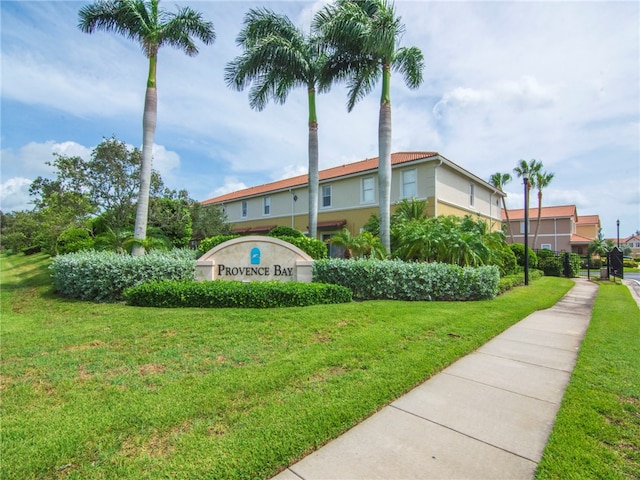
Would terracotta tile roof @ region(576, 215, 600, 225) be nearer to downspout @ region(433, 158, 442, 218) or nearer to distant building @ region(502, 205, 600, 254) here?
distant building @ region(502, 205, 600, 254)

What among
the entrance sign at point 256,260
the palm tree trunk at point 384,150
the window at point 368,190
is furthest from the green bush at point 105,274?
the window at point 368,190

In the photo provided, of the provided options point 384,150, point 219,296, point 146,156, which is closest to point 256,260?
point 219,296

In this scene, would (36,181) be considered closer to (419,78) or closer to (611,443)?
(419,78)

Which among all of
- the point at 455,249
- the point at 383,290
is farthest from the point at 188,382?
the point at 455,249

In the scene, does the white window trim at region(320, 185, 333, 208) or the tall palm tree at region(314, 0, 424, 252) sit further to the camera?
the white window trim at region(320, 185, 333, 208)

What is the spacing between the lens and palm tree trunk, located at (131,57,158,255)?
12211mm

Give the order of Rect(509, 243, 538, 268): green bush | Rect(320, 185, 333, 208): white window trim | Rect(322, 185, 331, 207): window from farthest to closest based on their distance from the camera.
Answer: Rect(322, 185, 331, 207): window < Rect(320, 185, 333, 208): white window trim < Rect(509, 243, 538, 268): green bush

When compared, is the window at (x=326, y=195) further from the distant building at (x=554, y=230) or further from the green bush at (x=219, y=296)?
the distant building at (x=554, y=230)

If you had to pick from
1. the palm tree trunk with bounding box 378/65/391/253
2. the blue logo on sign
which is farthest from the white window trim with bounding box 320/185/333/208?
the blue logo on sign

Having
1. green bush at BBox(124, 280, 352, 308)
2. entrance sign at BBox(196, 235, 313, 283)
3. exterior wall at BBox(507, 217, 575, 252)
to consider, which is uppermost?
exterior wall at BBox(507, 217, 575, 252)

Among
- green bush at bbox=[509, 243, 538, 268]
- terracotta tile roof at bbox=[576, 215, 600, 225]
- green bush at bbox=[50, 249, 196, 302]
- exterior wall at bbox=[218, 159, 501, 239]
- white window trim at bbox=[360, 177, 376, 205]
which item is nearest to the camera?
green bush at bbox=[50, 249, 196, 302]

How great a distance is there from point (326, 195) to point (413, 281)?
13.1 meters

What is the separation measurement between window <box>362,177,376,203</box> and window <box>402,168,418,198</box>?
181cm

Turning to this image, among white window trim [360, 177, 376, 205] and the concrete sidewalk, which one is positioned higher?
white window trim [360, 177, 376, 205]
